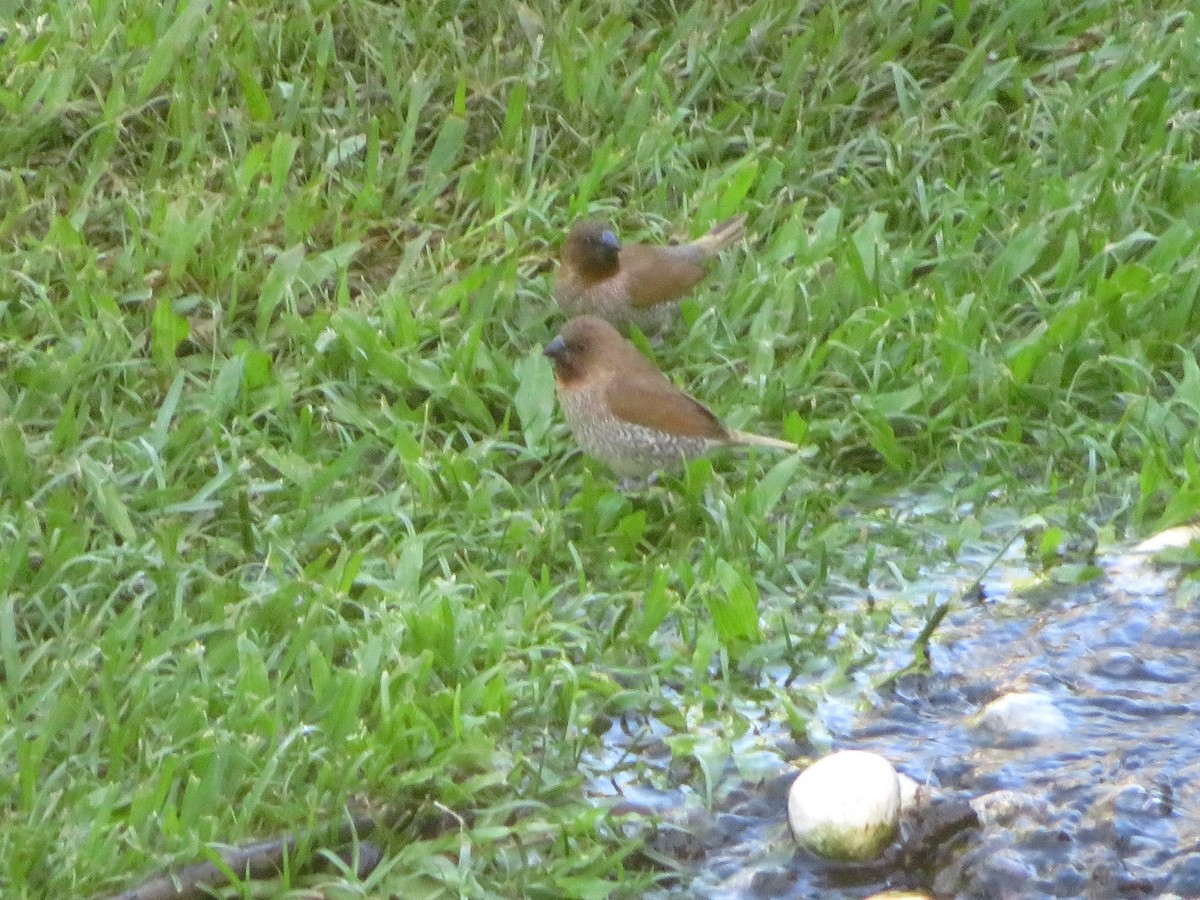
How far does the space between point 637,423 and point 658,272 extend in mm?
966

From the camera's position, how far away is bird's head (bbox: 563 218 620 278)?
6277mm

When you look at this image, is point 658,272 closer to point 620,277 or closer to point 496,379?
point 620,277

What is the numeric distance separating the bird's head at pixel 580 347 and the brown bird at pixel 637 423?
2 cm

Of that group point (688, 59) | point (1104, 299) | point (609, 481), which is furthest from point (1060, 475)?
point (688, 59)

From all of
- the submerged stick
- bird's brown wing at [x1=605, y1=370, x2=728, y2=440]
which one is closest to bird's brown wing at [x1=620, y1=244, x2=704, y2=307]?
bird's brown wing at [x1=605, y1=370, x2=728, y2=440]

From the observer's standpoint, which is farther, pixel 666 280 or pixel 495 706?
pixel 666 280

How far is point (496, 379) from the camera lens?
588 centimetres

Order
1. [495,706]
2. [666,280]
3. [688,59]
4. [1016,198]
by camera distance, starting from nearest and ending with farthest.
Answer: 1. [495,706]
2. [666,280]
3. [1016,198]
4. [688,59]

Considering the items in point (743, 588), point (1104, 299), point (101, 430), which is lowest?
point (101, 430)

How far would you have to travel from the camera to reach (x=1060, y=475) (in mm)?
5539

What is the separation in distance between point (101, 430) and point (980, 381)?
101 inches

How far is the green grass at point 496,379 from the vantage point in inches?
161

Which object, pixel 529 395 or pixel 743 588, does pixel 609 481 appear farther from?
pixel 743 588

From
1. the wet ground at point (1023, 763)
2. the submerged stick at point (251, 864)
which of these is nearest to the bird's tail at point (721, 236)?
the wet ground at point (1023, 763)
